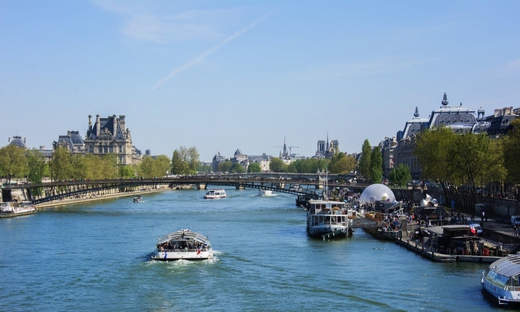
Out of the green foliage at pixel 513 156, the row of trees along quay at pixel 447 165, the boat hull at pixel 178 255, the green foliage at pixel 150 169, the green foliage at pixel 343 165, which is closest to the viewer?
→ the boat hull at pixel 178 255

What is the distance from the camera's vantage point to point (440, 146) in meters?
78.9

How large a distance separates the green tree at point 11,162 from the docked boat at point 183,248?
7692 cm

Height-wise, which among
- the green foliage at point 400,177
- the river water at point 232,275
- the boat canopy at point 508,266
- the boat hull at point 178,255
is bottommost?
the river water at point 232,275

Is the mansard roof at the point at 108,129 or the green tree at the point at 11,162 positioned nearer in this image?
the green tree at the point at 11,162

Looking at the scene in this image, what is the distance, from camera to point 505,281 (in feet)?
A: 112

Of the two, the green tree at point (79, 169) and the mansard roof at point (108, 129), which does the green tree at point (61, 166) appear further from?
the mansard roof at point (108, 129)

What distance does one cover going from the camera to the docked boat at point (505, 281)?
111 ft

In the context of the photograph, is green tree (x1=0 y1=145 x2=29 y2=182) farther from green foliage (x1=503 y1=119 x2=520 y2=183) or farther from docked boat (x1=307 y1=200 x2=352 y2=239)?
green foliage (x1=503 y1=119 x2=520 y2=183)

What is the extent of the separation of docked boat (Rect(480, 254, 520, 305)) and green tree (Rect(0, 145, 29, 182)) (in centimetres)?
9527

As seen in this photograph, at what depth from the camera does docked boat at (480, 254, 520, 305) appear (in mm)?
33969

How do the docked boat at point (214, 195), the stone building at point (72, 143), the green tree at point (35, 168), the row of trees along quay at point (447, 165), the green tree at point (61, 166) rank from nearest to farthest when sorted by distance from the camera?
the row of trees along quay at point (447, 165)
the green tree at point (35, 168)
the green tree at point (61, 166)
the docked boat at point (214, 195)
the stone building at point (72, 143)

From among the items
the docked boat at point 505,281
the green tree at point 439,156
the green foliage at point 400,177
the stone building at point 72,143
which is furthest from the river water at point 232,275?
the stone building at point 72,143

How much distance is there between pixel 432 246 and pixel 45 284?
23.3m

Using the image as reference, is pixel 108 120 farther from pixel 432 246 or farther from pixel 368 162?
pixel 432 246
